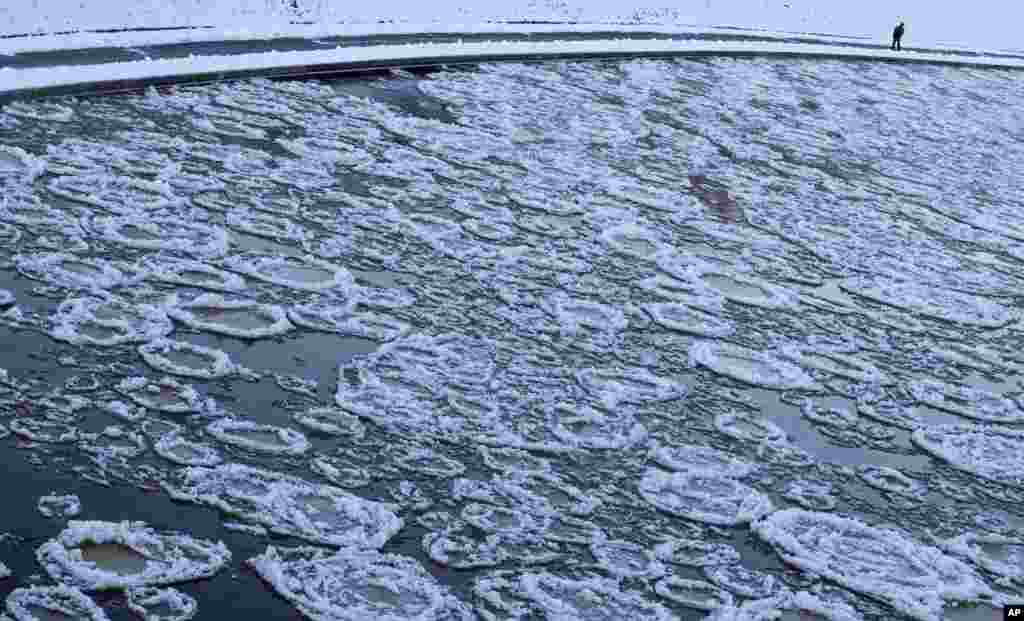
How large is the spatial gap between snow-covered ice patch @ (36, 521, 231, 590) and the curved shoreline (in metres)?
7.70

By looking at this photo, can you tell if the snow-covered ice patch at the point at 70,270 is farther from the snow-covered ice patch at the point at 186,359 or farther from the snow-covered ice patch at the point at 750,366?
the snow-covered ice patch at the point at 750,366

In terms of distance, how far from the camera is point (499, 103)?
1664 centimetres

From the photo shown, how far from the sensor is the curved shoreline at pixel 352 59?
44.1 feet

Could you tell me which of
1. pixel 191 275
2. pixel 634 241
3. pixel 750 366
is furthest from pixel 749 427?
pixel 634 241

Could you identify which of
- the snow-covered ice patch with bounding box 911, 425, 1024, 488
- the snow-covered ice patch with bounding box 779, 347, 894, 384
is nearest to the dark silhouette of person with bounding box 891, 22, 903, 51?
the snow-covered ice patch with bounding box 779, 347, 894, 384

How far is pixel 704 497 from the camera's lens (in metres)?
7.44

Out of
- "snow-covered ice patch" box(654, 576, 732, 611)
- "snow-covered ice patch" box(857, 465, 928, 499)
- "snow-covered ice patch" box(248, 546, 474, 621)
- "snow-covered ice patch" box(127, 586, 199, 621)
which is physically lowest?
"snow-covered ice patch" box(857, 465, 928, 499)

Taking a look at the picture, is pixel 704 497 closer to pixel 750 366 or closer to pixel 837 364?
pixel 750 366

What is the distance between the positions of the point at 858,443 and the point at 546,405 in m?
1.86

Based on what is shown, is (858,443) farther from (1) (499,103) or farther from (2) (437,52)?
(2) (437,52)

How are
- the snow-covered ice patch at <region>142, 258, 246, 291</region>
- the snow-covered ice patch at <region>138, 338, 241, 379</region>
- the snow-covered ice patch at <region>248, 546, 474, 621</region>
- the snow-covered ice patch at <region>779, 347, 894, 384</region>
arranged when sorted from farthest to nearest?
1. the snow-covered ice patch at <region>779, 347, 894, 384</region>
2. the snow-covered ice patch at <region>142, 258, 246, 291</region>
3. the snow-covered ice patch at <region>138, 338, 241, 379</region>
4. the snow-covered ice patch at <region>248, 546, 474, 621</region>

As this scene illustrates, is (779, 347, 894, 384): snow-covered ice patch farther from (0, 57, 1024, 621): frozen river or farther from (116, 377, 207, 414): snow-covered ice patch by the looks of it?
(116, 377, 207, 414): snow-covered ice patch

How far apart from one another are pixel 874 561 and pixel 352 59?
37.7ft

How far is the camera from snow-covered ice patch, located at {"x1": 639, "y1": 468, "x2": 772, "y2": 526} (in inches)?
285
